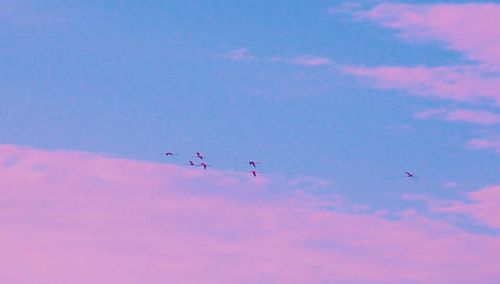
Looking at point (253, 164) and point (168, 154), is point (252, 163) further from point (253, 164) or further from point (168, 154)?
point (168, 154)

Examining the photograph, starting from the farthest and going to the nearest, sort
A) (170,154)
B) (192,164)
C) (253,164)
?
1. (192,164)
2. (253,164)
3. (170,154)

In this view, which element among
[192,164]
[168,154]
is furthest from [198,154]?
[168,154]

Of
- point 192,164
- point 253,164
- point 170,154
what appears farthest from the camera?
point 192,164

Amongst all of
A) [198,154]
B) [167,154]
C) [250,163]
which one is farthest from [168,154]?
[250,163]

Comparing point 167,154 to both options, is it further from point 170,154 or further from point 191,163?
point 191,163

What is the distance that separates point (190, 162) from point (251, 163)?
3547cm

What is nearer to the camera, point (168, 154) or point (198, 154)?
point (168, 154)

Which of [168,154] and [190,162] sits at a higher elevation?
[190,162]

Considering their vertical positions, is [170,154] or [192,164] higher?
[192,164]

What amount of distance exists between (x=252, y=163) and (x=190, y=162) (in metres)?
36.3

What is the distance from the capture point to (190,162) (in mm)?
150750

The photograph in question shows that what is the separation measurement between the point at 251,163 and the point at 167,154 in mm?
38311

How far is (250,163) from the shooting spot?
13538cm

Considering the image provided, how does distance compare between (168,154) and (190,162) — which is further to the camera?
(190,162)
